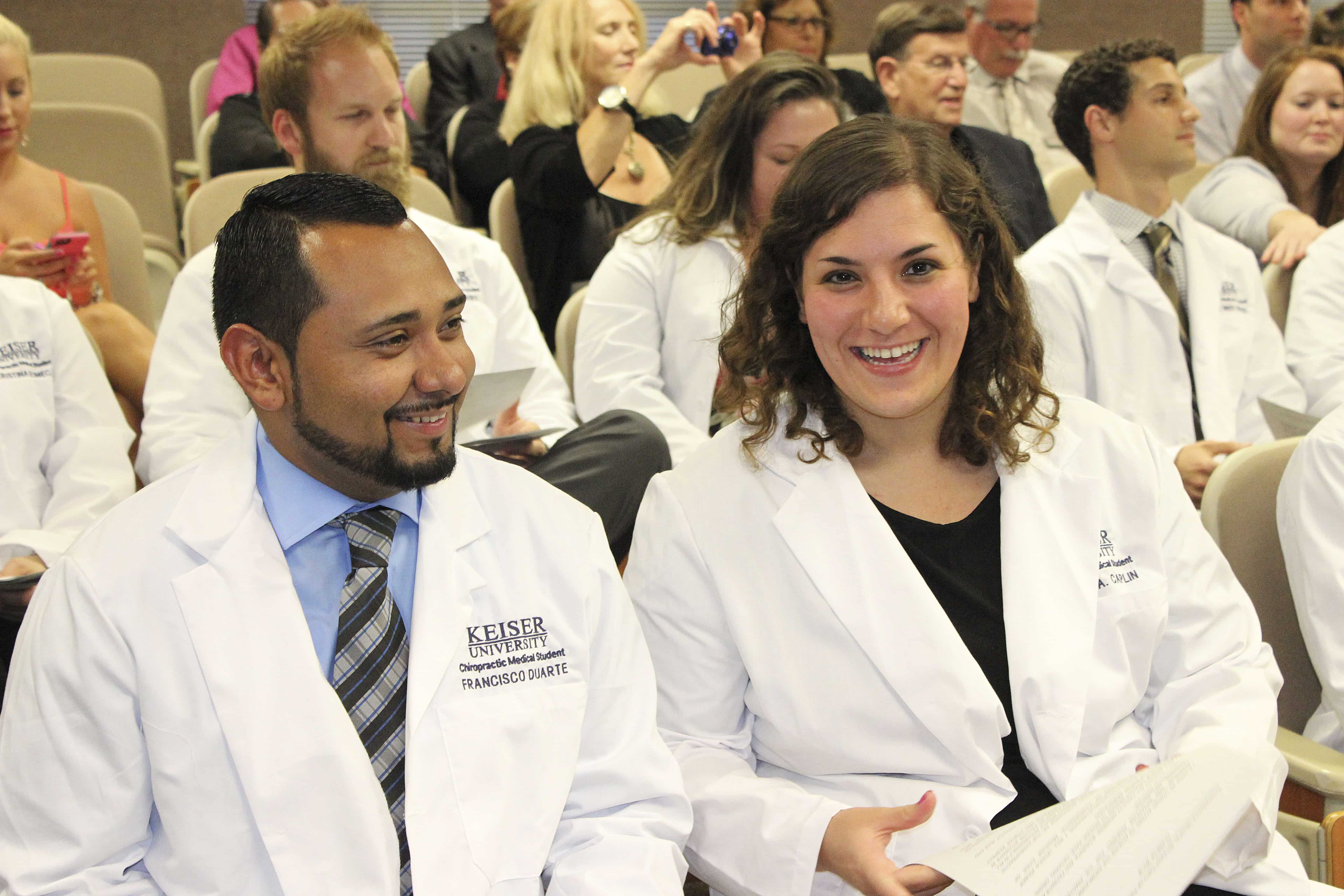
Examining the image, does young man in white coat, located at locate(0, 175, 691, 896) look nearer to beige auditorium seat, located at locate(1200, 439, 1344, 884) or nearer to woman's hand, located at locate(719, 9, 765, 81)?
beige auditorium seat, located at locate(1200, 439, 1344, 884)

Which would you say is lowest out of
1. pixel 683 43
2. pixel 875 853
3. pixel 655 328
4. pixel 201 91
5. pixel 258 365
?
pixel 875 853

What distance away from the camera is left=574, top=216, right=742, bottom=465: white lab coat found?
2609mm

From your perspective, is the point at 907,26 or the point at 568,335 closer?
the point at 568,335

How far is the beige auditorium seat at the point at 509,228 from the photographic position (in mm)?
3318

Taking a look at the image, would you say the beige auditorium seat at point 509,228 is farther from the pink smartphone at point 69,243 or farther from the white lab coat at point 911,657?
the white lab coat at point 911,657

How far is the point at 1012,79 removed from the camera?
14.9 ft

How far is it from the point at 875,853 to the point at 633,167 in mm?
2373

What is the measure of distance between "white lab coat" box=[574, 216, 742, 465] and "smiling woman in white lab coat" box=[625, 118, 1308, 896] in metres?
1.00

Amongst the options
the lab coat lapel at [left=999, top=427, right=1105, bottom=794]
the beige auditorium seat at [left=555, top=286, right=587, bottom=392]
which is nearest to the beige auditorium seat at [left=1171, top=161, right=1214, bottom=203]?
the beige auditorium seat at [left=555, top=286, right=587, bottom=392]

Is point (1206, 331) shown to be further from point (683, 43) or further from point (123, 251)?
point (123, 251)

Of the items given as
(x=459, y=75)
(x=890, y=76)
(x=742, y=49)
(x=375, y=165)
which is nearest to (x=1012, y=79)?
(x=890, y=76)

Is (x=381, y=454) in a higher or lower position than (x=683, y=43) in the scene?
lower

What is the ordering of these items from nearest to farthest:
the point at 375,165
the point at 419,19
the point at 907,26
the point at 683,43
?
the point at 375,165 < the point at 683,43 < the point at 907,26 < the point at 419,19

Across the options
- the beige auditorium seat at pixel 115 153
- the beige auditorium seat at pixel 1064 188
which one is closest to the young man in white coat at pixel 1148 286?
the beige auditorium seat at pixel 1064 188
